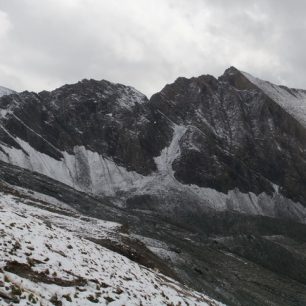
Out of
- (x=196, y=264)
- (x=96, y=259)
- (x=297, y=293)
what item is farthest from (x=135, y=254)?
(x=297, y=293)

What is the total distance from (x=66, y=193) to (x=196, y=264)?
4029 inches

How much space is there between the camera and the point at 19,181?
180m

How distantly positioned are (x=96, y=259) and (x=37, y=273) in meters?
7.64

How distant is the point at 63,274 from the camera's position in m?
24.1

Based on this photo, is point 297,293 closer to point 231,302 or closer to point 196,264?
point 196,264

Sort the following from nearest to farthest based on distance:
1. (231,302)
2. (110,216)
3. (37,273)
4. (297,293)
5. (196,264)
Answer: (37,273) → (231,302) → (196,264) → (297,293) → (110,216)

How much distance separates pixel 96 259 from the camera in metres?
Answer: 30.2

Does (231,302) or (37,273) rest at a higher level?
(37,273)

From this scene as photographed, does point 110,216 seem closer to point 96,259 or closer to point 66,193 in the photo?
point 66,193

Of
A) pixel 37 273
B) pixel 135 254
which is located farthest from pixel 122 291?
pixel 135 254

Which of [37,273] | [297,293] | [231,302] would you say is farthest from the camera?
[297,293]

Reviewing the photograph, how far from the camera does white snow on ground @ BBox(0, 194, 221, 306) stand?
20.8m

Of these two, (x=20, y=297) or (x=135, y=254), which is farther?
(x=135, y=254)

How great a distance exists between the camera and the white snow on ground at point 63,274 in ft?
68.1
